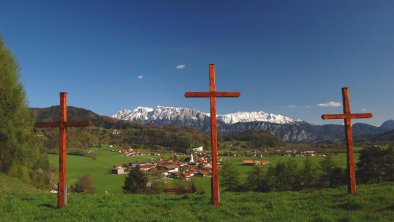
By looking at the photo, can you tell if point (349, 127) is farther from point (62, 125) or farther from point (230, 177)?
point (230, 177)

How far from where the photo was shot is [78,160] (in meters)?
163

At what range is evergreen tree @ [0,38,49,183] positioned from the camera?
36.1 meters

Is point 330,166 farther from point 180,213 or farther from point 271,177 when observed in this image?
point 180,213

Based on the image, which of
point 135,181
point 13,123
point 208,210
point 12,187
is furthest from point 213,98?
point 135,181

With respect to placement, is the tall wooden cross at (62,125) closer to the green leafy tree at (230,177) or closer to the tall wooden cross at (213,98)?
the tall wooden cross at (213,98)

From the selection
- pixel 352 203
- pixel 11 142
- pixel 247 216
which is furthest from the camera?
pixel 11 142

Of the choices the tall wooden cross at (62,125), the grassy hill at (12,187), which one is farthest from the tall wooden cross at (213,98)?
the grassy hill at (12,187)

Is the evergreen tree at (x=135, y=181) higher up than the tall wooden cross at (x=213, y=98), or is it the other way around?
the tall wooden cross at (x=213, y=98)

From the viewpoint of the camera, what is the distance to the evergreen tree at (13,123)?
36.1m

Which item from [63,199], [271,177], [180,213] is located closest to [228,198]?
[180,213]

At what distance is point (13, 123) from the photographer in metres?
36.5

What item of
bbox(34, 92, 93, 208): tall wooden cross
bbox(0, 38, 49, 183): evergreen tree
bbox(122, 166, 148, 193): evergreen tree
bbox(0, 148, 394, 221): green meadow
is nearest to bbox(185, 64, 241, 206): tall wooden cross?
bbox(0, 148, 394, 221): green meadow

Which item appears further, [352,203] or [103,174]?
[103,174]

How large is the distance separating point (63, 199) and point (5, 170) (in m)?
28.2
